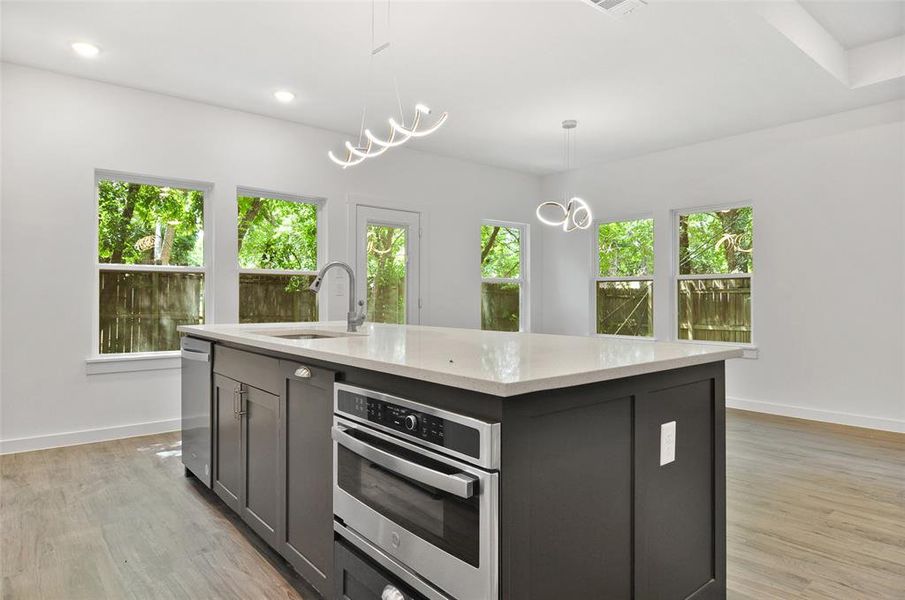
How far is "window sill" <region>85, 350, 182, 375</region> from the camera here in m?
4.02

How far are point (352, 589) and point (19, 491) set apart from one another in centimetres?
243

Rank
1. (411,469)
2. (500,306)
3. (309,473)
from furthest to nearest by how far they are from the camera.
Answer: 1. (500,306)
2. (309,473)
3. (411,469)

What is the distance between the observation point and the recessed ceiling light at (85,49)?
11.3ft

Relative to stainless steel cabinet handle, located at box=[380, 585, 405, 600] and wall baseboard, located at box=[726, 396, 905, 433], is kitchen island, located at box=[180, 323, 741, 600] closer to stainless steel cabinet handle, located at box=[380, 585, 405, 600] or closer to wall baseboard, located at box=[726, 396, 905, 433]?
stainless steel cabinet handle, located at box=[380, 585, 405, 600]

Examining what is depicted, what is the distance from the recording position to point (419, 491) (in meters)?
1.37

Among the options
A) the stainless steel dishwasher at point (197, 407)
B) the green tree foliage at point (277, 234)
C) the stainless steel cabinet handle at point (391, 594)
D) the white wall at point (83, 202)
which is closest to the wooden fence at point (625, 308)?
the white wall at point (83, 202)

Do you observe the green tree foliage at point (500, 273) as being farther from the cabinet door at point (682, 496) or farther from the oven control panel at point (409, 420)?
the oven control panel at point (409, 420)

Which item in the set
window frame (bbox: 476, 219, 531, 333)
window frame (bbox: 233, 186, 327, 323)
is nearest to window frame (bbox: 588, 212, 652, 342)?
window frame (bbox: 476, 219, 531, 333)

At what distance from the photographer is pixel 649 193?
5.99 meters

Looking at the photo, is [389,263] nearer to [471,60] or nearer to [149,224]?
[149,224]

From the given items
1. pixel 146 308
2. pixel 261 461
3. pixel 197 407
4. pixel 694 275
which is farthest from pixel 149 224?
pixel 694 275

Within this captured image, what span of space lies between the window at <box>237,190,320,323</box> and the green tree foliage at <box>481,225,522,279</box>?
2.26 meters

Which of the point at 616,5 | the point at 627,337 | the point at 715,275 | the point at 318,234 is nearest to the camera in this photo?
the point at 616,5

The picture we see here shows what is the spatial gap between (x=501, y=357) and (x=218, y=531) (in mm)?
1710
